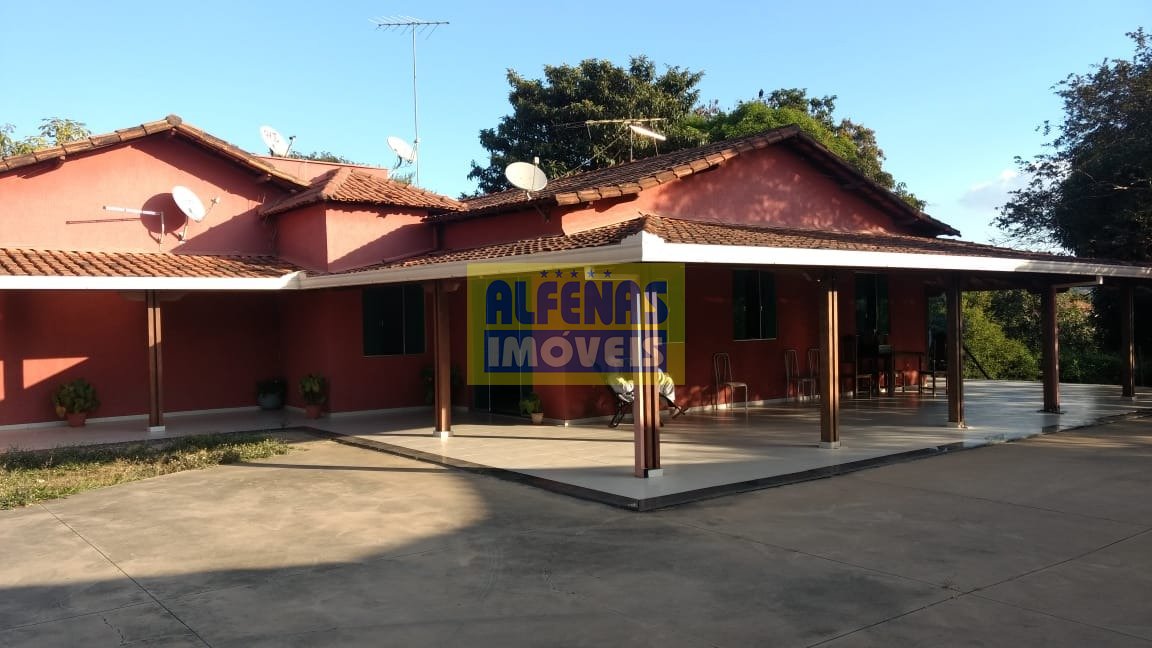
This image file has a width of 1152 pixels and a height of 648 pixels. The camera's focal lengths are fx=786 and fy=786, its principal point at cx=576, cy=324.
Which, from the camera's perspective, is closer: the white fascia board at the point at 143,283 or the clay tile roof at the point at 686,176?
the white fascia board at the point at 143,283

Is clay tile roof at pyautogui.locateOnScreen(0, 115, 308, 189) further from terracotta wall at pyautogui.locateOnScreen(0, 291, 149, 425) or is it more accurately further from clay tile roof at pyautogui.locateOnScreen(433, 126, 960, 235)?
clay tile roof at pyautogui.locateOnScreen(433, 126, 960, 235)

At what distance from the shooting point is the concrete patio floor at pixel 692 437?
7645mm

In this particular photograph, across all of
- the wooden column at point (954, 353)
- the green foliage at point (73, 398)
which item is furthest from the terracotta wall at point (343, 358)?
the wooden column at point (954, 353)

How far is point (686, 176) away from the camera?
12.2m

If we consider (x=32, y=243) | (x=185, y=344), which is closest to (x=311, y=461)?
(x=185, y=344)

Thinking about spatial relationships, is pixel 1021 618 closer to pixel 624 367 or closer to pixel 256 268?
pixel 624 367

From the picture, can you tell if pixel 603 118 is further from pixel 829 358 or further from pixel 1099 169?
pixel 829 358

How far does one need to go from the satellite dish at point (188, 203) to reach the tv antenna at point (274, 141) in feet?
10.6

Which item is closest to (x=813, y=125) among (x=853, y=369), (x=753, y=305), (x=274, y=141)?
(x=853, y=369)

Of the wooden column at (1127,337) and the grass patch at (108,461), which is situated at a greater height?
the wooden column at (1127,337)

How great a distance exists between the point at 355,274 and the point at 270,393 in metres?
4.42

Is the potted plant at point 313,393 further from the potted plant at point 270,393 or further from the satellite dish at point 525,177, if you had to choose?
the satellite dish at point 525,177

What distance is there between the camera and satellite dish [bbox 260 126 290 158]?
16.0 m

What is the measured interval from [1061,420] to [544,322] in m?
7.53
